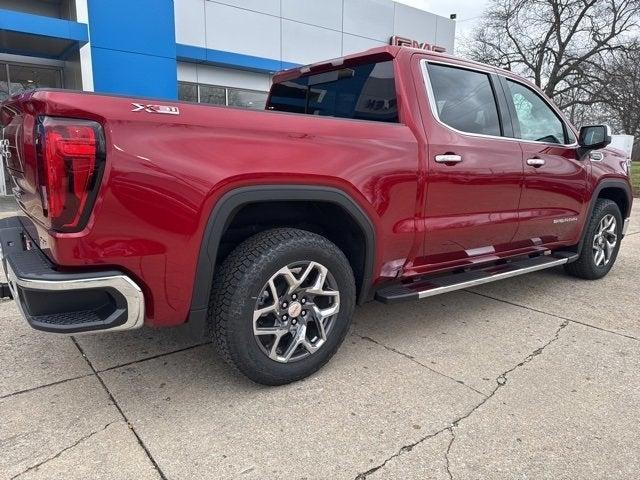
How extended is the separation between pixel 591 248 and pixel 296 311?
3.58 m

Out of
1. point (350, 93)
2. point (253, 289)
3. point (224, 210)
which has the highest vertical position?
point (350, 93)

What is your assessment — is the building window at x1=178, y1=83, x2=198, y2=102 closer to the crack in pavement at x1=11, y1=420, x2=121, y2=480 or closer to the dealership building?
the dealership building

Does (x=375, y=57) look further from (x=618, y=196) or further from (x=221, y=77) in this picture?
(x=221, y=77)

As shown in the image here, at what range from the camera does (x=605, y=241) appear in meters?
5.07

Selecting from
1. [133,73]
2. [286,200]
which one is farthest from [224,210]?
[133,73]

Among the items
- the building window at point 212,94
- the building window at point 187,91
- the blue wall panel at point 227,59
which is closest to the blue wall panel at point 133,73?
the blue wall panel at point 227,59

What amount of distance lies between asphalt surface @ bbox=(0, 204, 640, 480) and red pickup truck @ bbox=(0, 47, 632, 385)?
0.35 metres

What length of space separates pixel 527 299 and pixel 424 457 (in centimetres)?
270

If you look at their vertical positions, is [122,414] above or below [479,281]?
below

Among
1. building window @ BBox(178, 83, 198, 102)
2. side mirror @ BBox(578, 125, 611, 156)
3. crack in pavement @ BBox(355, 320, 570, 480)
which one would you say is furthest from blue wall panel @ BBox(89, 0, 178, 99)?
crack in pavement @ BBox(355, 320, 570, 480)

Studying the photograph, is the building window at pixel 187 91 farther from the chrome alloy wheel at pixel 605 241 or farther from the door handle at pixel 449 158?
the door handle at pixel 449 158

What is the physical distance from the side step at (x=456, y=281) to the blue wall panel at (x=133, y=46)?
922cm

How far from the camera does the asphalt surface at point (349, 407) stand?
7.02 ft

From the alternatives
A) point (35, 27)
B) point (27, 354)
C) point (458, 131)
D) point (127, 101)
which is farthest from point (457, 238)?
point (35, 27)
